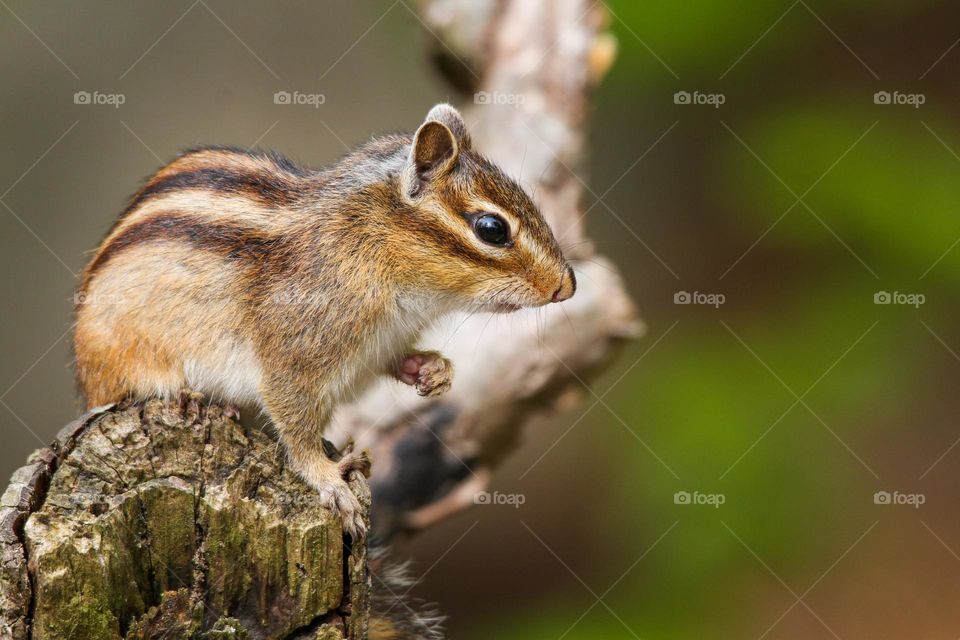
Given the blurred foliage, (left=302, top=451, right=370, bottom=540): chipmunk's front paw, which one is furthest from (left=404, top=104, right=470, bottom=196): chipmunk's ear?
the blurred foliage

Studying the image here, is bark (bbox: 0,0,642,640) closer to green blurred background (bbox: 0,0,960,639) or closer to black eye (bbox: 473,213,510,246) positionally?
black eye (bbox: 473,213,510,246)

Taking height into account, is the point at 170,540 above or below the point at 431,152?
below

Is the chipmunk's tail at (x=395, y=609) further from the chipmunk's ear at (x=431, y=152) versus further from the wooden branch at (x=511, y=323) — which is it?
the chipmunk's ear at (x=431, y=152)

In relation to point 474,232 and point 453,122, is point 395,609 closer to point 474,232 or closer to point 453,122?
point 474,232

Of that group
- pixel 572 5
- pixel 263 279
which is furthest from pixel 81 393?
pixel 572 5

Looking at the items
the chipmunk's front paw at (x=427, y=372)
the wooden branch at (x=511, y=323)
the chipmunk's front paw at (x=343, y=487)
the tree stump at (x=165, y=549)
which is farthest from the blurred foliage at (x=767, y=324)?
the tree stump at (x=165, y=549)

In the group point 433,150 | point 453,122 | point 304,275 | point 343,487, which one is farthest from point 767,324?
point 343,487

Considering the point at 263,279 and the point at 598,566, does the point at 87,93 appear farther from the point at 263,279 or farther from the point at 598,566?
the point at 598,566
